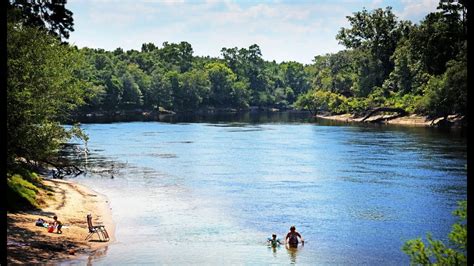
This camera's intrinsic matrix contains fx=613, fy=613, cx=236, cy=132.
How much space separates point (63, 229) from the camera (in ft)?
119

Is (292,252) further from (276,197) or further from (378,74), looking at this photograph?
(378,74)

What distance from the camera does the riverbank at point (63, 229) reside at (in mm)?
30703

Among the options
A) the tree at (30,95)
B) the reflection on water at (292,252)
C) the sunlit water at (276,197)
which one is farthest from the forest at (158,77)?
the reflection on water at (292,252)

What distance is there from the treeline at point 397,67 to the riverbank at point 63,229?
2336 inches

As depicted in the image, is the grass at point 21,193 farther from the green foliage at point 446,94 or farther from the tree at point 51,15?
the green foliage at point 446,94

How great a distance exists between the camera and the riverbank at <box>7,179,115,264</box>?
30.7 meters

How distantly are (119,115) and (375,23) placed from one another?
7764 cm

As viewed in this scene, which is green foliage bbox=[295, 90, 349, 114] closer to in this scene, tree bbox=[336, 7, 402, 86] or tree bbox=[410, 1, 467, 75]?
tree bbox=[336, 7, 402, 86]

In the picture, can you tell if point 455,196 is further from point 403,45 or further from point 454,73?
point 403,45

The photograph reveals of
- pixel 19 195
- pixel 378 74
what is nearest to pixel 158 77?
pixel 378 74

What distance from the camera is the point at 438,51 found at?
117312 millimetres

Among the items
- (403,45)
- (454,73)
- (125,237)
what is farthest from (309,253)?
(403,45)

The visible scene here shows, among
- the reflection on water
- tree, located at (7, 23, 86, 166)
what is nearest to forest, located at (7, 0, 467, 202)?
tree, located at (7, 23, 86, 166)

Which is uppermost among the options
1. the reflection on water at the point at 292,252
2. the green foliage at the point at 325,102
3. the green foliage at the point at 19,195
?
the green foliage at the point at 325,102
